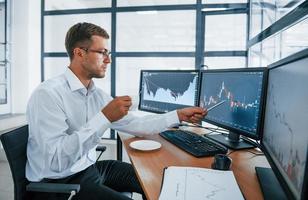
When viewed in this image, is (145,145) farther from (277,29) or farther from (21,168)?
(277,29)

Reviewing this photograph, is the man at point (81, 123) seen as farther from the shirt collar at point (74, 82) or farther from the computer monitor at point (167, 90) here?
the computer monitor at point (167, 90)

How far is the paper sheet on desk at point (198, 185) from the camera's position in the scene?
81 cm

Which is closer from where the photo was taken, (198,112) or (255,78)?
(255,78)

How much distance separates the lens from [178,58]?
3.55 m

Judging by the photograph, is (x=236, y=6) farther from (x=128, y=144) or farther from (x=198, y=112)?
(x=128, y=144)

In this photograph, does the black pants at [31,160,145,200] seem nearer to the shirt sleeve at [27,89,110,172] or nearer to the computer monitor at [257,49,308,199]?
the shirt sleeve at [27,89,110,172]

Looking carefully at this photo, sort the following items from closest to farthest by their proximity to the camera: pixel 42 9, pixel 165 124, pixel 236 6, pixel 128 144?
pixel 128 144
pixel 165 124
pixel 236 6
pixel 42 9

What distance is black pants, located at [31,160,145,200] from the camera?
1109 millimetres

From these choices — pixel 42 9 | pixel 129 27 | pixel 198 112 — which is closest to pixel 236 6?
pixel 129 27

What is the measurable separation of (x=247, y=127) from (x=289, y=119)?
0.56 m

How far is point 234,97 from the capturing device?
1.36 m

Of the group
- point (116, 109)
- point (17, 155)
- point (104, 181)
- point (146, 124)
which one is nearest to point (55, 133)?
point (17, 155)

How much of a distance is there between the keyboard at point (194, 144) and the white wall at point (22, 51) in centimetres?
267

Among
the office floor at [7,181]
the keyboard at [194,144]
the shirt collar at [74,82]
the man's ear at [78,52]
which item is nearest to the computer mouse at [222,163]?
the keyboard at [194,144]
